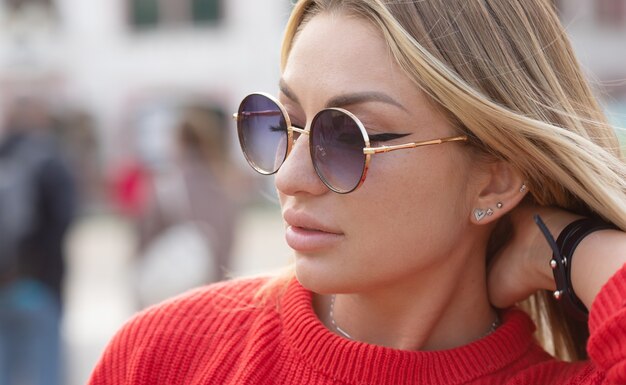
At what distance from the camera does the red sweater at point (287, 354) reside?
2010 mm

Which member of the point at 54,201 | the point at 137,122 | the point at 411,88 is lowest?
the point at 137,122

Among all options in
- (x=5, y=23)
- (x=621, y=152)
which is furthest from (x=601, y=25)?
(x=621, y=152)

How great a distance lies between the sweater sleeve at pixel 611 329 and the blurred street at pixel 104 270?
184 cm

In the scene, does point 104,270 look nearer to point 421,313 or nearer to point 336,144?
point 421,313

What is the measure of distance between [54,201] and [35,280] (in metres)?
0.50

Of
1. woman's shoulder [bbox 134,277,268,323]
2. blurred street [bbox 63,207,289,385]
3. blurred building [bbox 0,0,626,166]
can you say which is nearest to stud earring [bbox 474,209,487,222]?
woman's shoulder [bbox 134,277,268,323]

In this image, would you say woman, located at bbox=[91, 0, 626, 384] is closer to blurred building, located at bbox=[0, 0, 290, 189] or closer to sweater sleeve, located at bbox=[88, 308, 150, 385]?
sweater sleeve, located at bbox=[88, 308, 150, 385]

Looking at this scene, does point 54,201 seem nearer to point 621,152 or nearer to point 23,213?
point 23,213

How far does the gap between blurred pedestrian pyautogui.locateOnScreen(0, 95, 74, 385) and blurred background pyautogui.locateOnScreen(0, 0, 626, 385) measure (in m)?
0.01

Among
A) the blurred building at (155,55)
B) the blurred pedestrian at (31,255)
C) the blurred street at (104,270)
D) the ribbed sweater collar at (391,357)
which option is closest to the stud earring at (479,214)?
the ribbed sweater collar at (391,357)

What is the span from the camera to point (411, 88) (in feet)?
6.26

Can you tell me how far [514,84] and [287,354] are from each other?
75cm

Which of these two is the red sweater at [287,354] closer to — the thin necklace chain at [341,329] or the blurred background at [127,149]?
the thin necklace chain at [341,329]

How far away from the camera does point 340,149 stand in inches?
74.8
